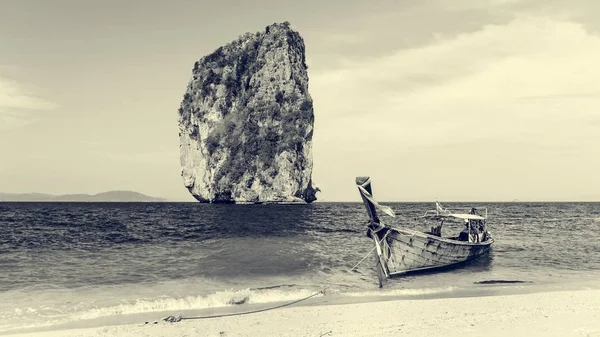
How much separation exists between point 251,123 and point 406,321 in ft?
496

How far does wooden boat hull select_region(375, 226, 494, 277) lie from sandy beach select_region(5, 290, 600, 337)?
649 centimetres

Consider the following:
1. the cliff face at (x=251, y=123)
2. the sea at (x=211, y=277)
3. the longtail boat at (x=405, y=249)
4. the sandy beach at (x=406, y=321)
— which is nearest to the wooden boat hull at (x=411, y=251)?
the longtail boat at (x=405, y=249)

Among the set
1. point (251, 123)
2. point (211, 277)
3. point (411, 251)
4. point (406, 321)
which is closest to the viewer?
point (406, 321)

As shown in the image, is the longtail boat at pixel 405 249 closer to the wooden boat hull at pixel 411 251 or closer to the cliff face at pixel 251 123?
the wooden boat hull at pixel 411 251

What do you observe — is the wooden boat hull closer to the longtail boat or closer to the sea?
the longtail boat

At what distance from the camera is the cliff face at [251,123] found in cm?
15062

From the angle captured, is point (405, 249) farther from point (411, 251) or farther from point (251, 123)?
point (251, 123)

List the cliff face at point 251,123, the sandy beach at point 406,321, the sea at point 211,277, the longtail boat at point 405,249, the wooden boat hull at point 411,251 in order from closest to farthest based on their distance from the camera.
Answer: the sandy beach at point 406,321, the sea at point 211,277, the longtail boat at point 405,249, the wooden boat hull at point 411,251, the cliff face at point 251,123

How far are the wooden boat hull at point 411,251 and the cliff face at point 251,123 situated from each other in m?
123

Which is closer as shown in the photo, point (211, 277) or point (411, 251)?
point (211, 277)

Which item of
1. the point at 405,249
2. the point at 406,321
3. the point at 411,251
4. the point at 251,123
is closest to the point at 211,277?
the point at 405,249

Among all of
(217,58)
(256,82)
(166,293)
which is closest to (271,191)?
(256,82)

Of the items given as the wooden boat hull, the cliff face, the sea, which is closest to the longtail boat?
the wooden boat hull

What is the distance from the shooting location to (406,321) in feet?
40.3
